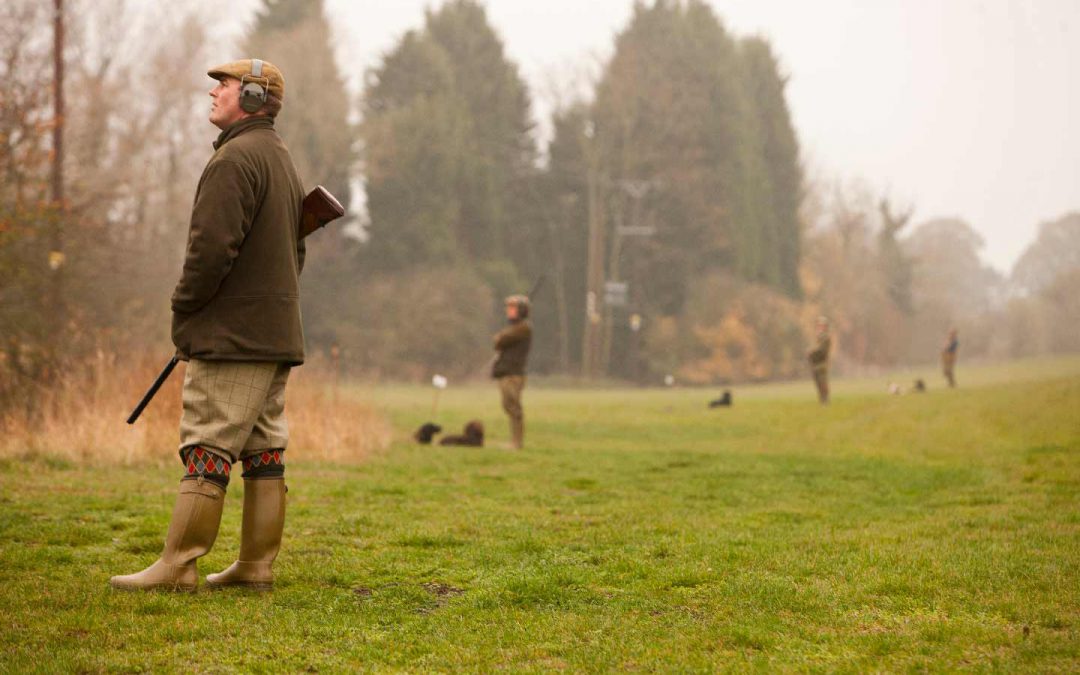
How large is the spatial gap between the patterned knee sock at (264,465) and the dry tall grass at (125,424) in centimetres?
646

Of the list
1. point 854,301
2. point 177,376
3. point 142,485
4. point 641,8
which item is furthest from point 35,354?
point 854,301

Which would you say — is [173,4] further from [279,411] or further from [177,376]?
[279,411]

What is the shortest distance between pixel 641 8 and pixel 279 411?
51.3 meters

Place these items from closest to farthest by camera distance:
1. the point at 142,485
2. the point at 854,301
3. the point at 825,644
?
the point at 825,644
the point at 142,485
the point at 854,301

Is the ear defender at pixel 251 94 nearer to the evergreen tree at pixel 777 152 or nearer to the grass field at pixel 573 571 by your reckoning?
the grass field at pixel 573 571

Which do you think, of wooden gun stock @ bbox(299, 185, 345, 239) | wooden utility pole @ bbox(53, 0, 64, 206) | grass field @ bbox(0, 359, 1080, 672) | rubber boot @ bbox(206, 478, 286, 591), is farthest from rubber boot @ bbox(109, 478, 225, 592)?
wooden utility pole @ bbox(53, 0, 64, 206)

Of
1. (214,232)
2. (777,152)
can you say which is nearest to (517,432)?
(214,232)

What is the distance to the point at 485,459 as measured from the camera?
14875 millimetres

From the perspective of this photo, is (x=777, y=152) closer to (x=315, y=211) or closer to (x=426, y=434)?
(x=426, y=434)

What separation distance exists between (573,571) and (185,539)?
210 cm

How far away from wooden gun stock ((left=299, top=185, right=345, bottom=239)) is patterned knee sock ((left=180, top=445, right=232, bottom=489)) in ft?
4.02

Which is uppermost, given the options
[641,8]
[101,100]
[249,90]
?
[641,8]

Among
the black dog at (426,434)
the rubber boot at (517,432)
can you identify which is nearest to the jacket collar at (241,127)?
the rubber boot at (517,432)

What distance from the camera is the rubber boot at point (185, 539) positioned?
5.53 meters
